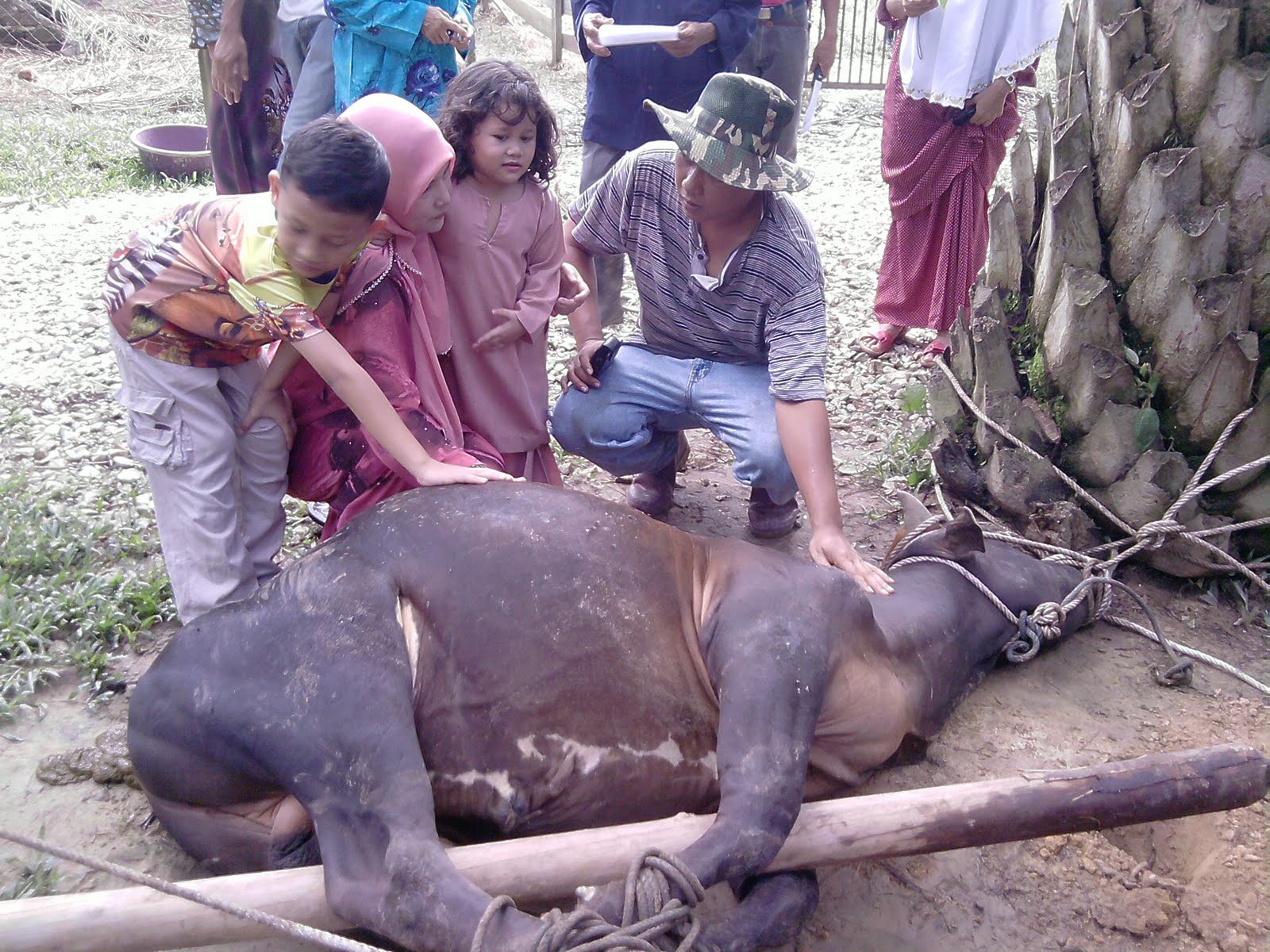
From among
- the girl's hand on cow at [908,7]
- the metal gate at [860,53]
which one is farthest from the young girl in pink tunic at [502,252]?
the metal gate at [860,53]

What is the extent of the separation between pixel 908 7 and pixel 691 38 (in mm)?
1048

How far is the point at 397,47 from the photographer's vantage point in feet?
13.0

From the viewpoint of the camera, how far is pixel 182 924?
170 centimetres

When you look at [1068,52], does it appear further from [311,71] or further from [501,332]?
[311,71]

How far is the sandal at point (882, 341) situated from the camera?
507cm

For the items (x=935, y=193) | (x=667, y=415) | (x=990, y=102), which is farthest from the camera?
(x=935, y=193)

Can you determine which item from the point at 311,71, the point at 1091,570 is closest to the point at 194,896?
the point at 1091,570

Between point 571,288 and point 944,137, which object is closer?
point 571,288

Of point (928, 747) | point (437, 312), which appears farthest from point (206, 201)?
point (928, 747)

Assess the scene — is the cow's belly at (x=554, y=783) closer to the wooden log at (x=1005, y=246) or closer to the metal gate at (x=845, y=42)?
the wooden log at (x=1005, y=246)

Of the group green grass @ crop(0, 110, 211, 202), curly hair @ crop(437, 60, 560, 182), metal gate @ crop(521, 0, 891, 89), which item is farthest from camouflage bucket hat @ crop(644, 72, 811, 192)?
metal gate @ crop(521, 0, 891, 89)

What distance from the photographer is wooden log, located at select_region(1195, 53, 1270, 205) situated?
2984 millimetres

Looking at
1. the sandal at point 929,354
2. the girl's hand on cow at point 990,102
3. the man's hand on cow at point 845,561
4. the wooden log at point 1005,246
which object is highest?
the girl's hand on cow at point 990,102

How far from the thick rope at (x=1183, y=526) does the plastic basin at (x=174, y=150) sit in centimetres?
588
